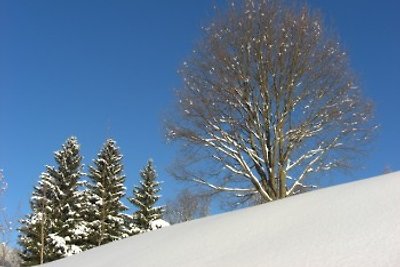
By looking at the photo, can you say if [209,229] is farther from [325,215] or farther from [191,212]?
[191,212]

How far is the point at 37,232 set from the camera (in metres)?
25.2

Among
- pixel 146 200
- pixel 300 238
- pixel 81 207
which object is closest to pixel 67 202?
pixel 81 207

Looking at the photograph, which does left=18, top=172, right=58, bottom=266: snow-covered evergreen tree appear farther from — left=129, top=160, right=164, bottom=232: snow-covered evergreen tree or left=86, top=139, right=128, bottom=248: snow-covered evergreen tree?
left=129, top=160, right=164, bottom=232: snow-covered evergreen tree

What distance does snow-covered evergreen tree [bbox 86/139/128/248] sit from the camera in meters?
28.2

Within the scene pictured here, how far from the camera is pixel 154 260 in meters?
4.72

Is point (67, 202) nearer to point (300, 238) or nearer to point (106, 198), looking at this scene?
point (106, 198)

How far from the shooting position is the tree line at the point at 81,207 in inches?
995

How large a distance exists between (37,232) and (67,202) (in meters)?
2.77

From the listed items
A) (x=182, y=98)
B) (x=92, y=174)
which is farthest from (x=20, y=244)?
(x=182, y=98)

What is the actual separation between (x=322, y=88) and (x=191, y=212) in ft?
90.2

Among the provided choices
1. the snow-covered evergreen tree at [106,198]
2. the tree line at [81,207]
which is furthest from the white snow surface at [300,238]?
the snow-covered evergreen tree at [106,198]

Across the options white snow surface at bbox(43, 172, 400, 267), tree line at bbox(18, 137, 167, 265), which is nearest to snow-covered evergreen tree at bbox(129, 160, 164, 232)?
tree line at bbox(18, 137, 167, 265)

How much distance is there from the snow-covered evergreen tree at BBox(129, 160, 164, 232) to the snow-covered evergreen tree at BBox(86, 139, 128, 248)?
155 cm

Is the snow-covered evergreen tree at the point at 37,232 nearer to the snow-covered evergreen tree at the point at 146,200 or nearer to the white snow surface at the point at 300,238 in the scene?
the snow-covered evergreen tree at the point at 146,200
